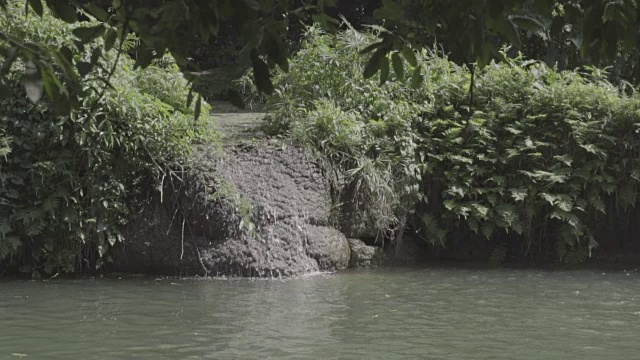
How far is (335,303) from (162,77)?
3.99 meters

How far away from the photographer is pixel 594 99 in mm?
12133

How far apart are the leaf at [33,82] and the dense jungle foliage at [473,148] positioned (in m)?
9.25

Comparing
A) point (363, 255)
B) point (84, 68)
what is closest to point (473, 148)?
point (363, 255)

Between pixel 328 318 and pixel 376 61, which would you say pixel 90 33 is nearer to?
Result: pixel 376 61

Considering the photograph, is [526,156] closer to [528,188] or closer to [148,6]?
[528,188]

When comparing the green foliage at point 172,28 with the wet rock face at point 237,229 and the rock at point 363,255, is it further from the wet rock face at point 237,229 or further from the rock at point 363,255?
the rock at point 363,255

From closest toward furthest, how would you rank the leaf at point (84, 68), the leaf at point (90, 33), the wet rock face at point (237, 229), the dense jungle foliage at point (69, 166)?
the leaf at point (84, 68)
the leaf at point (90, 33)
the dense jungle foliage at point (69, 166)
the wet rock face at point (237, 229)

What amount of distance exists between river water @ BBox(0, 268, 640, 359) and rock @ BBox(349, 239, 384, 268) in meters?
0.83

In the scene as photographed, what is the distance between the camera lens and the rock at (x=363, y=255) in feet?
37.7

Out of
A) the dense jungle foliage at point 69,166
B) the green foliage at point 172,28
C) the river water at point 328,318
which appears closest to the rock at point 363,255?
the river water at point 328,318

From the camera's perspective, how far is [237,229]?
1054 cm

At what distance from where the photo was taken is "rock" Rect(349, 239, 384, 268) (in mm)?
11492

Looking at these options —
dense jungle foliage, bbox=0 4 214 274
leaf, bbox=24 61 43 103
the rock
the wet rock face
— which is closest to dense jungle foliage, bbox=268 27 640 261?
the rock

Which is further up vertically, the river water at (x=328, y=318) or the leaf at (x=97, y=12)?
the leaf at (x=97, y=12)
